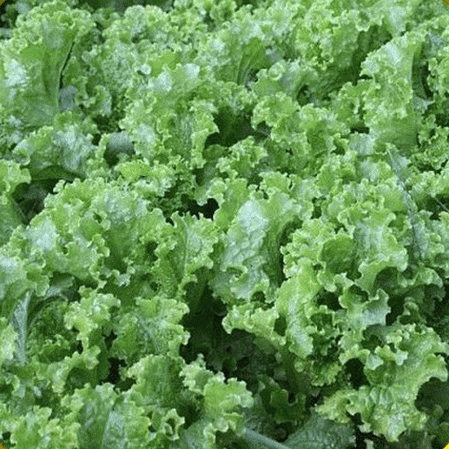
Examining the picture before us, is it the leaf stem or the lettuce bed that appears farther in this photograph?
the leaf stem

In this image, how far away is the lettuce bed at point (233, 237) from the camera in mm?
2963

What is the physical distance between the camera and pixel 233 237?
3.23m

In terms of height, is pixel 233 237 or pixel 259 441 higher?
pixel 233 237

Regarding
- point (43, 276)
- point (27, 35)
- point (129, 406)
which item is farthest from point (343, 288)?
point (27, 35)

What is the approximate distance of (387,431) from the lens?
9.60 feet

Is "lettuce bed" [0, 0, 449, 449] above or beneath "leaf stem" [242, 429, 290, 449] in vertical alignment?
above

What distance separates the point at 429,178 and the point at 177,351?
1.27 meters

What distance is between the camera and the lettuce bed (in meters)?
2.96

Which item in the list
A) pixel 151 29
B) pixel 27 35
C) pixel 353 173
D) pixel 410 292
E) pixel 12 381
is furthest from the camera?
pixel 151 29

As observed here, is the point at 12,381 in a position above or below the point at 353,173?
below

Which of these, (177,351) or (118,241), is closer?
(177,351)

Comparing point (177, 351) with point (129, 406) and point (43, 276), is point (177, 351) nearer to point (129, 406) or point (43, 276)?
point (129, 406)

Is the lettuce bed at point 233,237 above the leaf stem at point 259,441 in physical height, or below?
A: above

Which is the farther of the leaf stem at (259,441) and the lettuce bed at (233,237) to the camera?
the leaf stem at (259,441)
